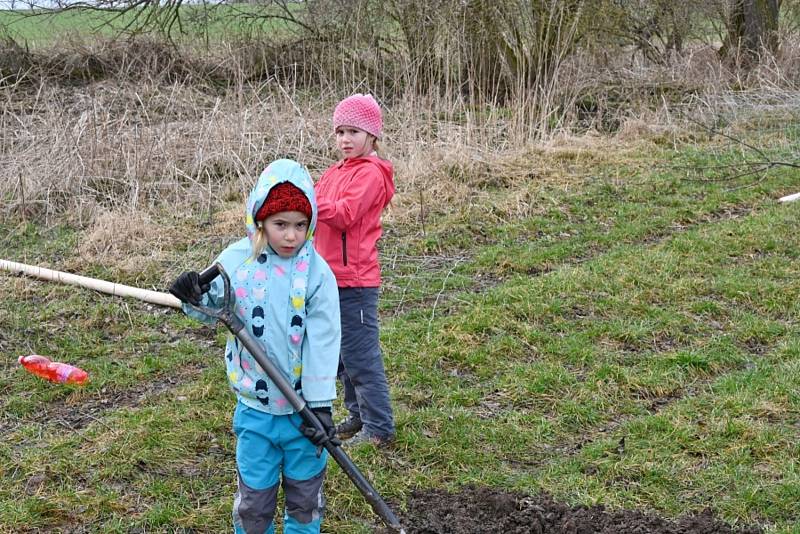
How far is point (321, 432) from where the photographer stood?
297 cm

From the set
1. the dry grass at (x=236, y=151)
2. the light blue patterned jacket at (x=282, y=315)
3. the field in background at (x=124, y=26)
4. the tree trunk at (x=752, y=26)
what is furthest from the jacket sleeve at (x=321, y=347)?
the tree trunk at (x=752, y=26)

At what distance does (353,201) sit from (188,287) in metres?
1.22

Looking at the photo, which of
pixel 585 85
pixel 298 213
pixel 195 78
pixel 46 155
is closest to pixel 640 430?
pixel 298 213

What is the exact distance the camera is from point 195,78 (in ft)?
42.7

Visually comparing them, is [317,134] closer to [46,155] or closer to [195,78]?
[46,155]

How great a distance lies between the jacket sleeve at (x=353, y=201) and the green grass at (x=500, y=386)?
1.12 m

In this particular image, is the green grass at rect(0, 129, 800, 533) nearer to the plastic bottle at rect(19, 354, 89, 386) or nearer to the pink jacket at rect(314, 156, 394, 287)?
the plastic bottle at rect(19, 354, 89, 386)

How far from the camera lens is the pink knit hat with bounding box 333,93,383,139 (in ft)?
13.2

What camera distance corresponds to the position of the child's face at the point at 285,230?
3.03 metres

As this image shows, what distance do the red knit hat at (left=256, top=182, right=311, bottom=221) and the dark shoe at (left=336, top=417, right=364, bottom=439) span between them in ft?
5.75

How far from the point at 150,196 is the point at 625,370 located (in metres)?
5.03

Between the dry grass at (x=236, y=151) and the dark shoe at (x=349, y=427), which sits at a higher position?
the dry grass at (x=236, y=151)

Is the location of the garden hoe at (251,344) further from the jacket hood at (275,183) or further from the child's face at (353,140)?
the child's face at (353,140)

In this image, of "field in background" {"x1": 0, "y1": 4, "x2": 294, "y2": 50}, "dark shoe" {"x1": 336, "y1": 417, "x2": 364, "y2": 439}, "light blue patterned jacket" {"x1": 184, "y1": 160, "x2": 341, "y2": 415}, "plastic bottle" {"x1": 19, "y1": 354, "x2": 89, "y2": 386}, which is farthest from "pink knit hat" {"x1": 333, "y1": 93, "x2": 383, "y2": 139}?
"field in background" {"x1": 0, "y1": 4, "x2": 294, "y2": 50}
